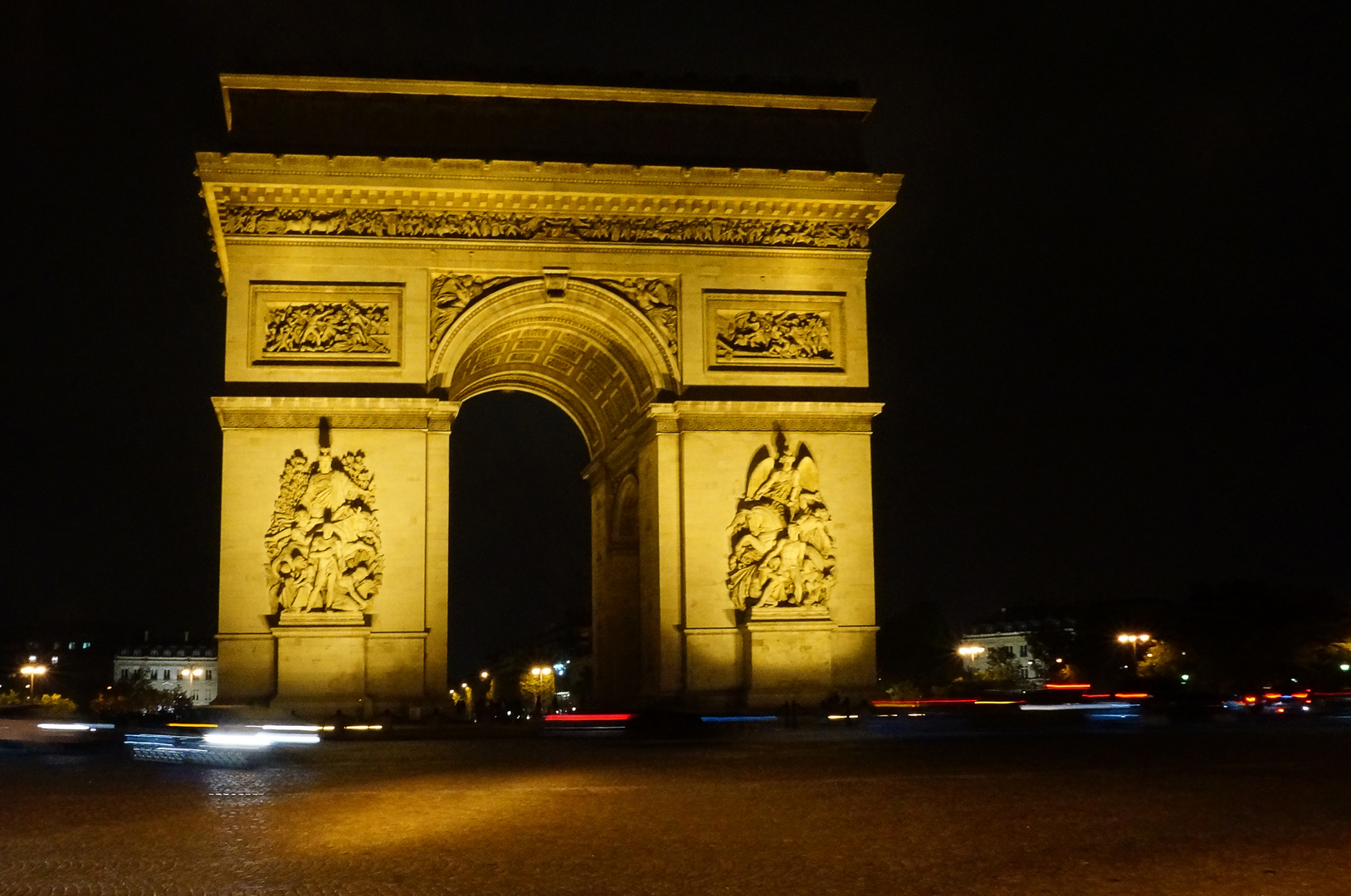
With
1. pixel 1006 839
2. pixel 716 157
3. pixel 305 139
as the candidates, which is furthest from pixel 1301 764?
pixel 305 139

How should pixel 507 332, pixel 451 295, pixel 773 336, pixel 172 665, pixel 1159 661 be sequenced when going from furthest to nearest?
pixel 172 665 → pixel 1159 661 → pixel 507 332 → pixel 773 336 → pixel 451 295

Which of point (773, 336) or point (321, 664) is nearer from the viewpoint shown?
point (321, 664)

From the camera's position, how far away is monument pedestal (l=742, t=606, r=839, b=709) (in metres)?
28.0

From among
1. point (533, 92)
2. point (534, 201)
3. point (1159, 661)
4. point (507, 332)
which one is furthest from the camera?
point (1159, 661)

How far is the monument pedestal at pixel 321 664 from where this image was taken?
26625mm

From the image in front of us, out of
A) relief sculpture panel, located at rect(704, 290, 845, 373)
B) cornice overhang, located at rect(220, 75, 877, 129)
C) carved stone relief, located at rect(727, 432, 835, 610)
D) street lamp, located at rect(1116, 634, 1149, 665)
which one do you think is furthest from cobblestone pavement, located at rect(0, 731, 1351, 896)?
street lamp, located at rect(1116, 634, 1149, 665)

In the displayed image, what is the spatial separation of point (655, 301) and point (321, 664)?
365 inches

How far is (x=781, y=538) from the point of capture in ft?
94.2

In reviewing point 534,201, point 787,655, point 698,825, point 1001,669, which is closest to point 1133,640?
point 1001,669

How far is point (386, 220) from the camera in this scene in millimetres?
28688

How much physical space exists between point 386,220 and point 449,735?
1010 cm

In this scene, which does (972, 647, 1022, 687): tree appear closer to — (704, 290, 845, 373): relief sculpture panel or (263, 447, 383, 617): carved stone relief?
(704, 290, 845, 373): relief sculpture panel

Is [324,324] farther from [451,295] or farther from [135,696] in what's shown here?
[135,696]

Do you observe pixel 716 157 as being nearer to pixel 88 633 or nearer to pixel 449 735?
pixel 449 735
